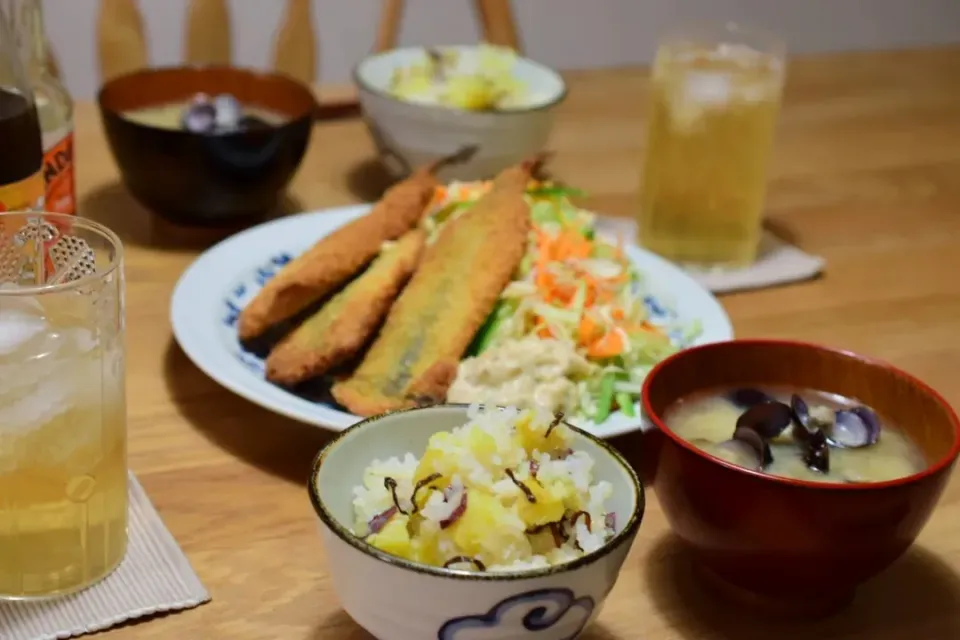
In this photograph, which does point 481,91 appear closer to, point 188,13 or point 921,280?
point 921,280

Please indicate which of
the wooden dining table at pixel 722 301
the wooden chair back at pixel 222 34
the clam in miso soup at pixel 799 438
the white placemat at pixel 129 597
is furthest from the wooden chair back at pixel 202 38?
the clam in miso soup at pixel 799 438

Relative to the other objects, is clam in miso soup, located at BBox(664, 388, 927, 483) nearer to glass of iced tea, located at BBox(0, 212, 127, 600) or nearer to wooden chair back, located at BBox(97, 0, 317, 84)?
glass of iced tea, located at BBox(0, 212, 127, 600)

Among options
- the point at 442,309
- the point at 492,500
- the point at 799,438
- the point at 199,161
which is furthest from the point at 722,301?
the point at 492,500

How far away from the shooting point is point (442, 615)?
65 cm

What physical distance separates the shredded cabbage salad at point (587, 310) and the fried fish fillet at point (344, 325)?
106 mm

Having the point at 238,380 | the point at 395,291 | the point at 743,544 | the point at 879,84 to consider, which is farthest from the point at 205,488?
the point at 879,84

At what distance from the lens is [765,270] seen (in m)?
1.47

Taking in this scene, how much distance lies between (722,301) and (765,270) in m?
0.11

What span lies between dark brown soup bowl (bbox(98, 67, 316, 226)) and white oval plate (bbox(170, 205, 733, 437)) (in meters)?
0.07

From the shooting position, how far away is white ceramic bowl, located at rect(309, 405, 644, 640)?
25.3 inches

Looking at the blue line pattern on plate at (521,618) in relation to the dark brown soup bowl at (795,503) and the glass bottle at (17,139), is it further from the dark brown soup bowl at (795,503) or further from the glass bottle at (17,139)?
the glass bottle at (17,139)

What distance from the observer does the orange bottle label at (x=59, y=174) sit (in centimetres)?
121

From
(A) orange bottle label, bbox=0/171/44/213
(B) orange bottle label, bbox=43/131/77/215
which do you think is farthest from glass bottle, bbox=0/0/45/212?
(B) orange bottle label, bbox=43/131/77/215

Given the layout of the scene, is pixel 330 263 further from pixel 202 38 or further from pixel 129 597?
pixel 202 38
